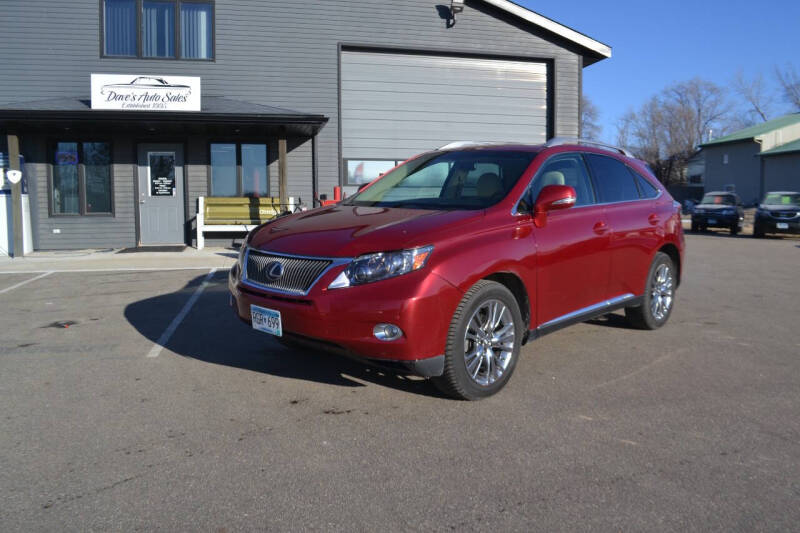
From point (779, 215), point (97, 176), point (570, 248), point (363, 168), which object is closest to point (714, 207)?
point (779, 215)

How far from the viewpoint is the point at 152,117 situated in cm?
1355

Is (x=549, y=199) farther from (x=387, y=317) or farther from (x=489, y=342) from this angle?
(x=387, y=317)

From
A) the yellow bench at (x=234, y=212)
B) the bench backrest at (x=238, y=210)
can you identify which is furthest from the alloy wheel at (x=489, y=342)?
the bench backrest at (x=238, y=210)

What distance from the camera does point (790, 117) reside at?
43.1 m

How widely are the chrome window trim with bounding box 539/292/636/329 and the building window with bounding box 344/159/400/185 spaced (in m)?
10.7

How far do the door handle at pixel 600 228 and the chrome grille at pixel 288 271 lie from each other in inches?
99.2

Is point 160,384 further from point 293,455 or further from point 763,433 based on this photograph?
point 763,433

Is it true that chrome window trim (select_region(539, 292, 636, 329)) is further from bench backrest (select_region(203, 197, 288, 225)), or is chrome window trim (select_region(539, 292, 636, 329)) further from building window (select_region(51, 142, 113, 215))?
building window (select_region(51, 142, 113, 215))

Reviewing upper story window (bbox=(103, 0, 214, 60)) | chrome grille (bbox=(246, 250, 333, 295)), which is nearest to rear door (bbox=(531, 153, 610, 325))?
chrome grille (bbox=(246, 250, 333, 295))

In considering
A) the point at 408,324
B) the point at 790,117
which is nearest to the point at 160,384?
the point at 408,324

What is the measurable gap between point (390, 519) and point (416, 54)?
14.8 metres

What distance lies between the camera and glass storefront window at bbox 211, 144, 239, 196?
15617 millimetres

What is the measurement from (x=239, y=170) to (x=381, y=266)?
12.3 metres

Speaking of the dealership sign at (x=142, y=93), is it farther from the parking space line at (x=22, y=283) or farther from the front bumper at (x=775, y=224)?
the front bumper at (x=775, y=224)
